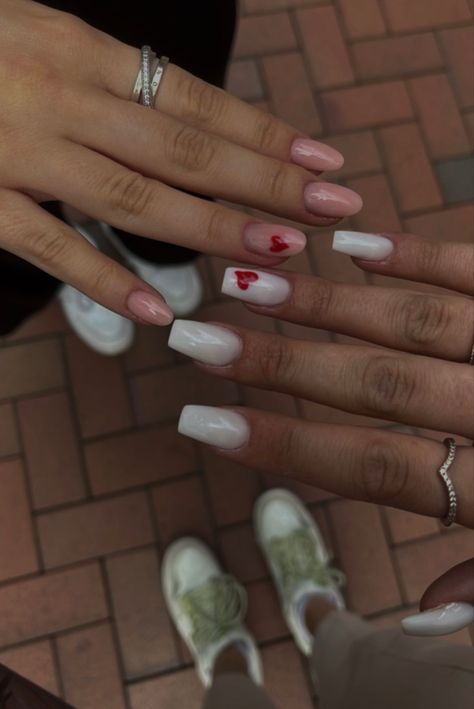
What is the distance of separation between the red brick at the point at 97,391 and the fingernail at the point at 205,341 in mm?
968

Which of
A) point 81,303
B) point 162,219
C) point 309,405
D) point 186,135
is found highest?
point 81,303

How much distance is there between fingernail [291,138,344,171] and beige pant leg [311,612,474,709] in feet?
2.78

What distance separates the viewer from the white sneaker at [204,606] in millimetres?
1722

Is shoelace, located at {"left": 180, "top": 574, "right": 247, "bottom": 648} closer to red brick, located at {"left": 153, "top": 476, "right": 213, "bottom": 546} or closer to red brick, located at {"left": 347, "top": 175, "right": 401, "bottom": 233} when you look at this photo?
red brick, located at {"left": 153, "top": 476, "right": 213, "bottom": 546}

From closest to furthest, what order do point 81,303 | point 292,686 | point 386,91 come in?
point 292,686, point 81,303, point 386,91

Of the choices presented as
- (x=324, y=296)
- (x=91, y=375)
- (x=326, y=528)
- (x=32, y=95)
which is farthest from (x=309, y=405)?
(x=32, y=95)

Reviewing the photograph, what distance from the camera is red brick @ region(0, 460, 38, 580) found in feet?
5.95

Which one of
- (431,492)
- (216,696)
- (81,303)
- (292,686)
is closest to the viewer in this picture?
(431,492)

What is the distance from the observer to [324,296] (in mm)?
1051

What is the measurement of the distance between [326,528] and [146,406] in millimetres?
667

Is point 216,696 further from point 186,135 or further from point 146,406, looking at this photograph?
point 186,135

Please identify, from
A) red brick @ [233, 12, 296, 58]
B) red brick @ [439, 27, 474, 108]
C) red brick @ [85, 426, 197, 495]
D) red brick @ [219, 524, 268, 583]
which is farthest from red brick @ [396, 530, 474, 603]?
red brick @ [233, 12, 296, 58]

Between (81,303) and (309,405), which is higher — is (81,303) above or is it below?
above

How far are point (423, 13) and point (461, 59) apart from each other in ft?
0.78
